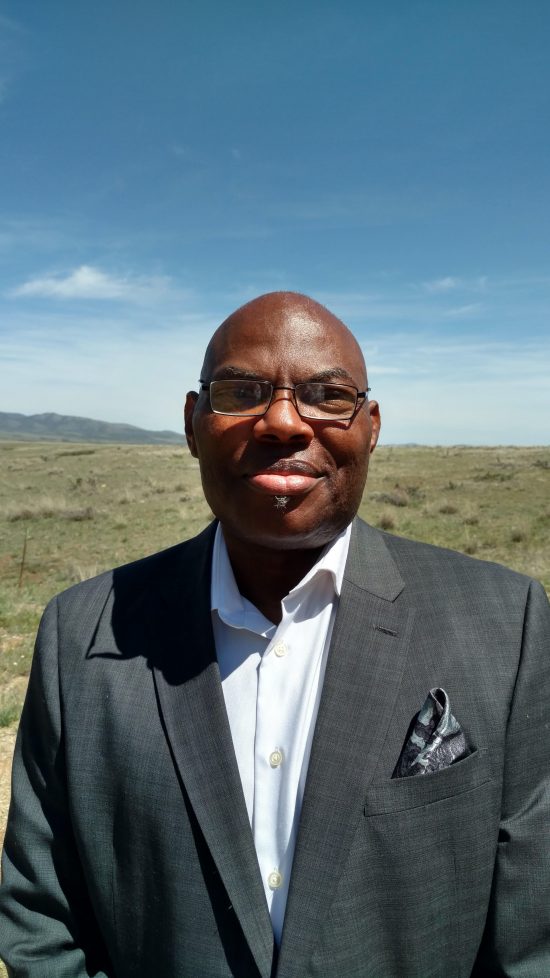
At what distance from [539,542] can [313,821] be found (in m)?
14.6

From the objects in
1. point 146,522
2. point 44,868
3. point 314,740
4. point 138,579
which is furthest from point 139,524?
point 314,740

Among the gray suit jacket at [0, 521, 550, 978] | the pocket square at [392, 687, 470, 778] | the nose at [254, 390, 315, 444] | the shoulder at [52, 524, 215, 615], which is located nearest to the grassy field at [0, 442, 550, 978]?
the gray suit jacket at [0, 521, 550, 978]

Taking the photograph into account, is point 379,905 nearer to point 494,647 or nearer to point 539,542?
point 494,647

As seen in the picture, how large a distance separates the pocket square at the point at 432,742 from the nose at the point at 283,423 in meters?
0.76

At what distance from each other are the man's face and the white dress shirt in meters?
0.19

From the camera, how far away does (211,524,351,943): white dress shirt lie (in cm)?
165

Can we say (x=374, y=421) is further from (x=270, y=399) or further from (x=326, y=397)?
(x=270, y=399)

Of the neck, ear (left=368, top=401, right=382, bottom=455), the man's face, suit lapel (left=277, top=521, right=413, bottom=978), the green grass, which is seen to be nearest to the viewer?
suit lapel (left=277, top=521, right=413, bottom=978)

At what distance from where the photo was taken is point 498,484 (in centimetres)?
2652

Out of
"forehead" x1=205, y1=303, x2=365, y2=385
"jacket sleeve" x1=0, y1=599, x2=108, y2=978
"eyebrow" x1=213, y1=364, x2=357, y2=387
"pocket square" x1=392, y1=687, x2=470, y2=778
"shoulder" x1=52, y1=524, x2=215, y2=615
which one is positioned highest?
"forehead" x1=205, y1=303, x2=365, y2=385

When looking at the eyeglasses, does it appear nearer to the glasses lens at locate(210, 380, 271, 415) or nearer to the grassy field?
the glasses lens at locate(210, 380, 271, 415)

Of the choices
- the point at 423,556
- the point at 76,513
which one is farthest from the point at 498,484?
the point at 423,556

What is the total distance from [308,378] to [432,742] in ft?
3.22

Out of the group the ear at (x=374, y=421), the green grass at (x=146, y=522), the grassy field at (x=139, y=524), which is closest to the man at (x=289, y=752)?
the ear at (x=374, y=421)
